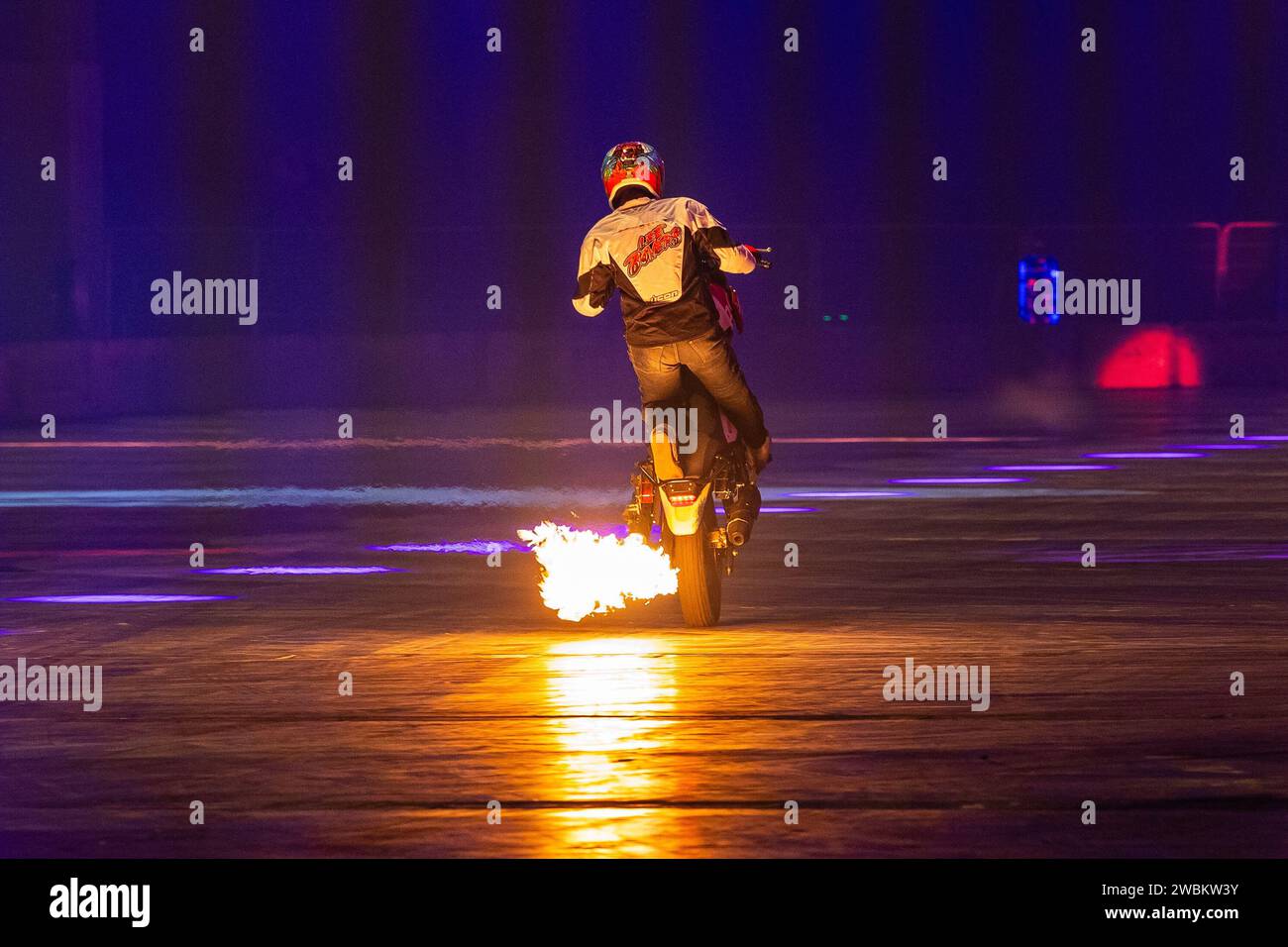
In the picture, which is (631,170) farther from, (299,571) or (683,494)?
(299,571)

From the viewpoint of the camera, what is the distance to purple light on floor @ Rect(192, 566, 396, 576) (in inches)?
609

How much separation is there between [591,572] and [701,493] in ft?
3.50

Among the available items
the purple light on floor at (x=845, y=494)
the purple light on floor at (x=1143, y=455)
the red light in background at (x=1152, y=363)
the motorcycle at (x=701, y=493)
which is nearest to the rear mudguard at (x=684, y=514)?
the motorcycle at (x=701, y=493)

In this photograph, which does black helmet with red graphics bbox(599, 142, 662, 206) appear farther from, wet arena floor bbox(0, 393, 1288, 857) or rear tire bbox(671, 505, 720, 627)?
wet arena floor bbox(0, 393, 1288, 857)

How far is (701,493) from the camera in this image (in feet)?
39.0

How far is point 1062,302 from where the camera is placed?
156ft

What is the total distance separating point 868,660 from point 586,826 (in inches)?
150

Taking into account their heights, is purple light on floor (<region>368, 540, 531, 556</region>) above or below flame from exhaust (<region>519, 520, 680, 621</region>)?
→ above

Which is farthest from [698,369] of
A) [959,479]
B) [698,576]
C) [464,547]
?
[959,479]

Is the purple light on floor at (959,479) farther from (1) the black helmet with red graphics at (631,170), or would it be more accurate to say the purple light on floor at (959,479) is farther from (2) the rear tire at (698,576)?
(1) the black helmet with red graphics at (631,170)

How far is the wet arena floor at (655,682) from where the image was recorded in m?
7.70

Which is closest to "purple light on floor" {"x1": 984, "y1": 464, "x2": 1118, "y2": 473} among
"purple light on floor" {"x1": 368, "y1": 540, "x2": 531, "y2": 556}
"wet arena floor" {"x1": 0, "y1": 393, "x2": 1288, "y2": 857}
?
"wet arena floor" {"x1": 0, "y1": 393, "x2": 1288, "y2": 857}

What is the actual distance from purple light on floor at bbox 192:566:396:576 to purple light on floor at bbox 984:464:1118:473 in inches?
385

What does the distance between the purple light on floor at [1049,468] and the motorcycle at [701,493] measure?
38.8 feet
